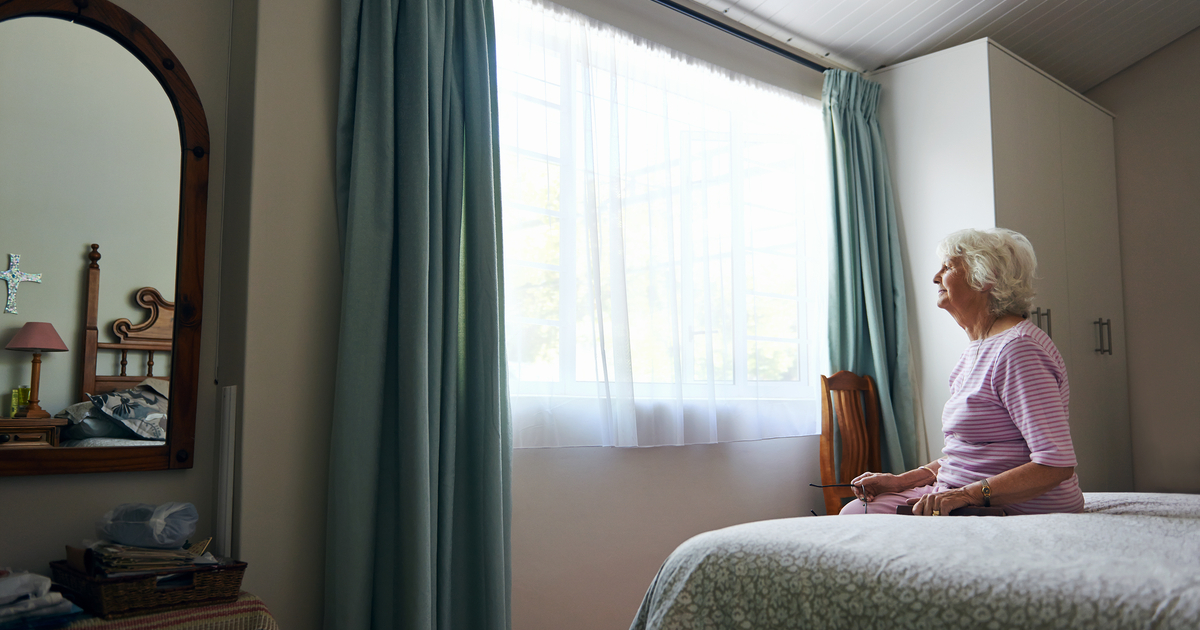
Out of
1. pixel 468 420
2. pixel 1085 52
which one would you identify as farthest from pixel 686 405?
pixel 1085 52

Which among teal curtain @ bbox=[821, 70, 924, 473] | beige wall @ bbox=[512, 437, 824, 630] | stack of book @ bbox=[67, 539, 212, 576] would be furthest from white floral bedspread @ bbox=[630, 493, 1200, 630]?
teal curtain @ bbox=[821, 70, 924, 473]

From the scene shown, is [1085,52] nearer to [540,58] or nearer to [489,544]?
[540,58]

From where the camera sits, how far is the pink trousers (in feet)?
7.24

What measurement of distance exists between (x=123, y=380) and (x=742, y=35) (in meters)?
2.60

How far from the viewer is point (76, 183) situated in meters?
1.82

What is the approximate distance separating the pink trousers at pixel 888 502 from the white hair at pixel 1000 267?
1.90 ft

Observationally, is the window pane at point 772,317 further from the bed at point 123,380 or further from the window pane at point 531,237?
the bed at point 123,380

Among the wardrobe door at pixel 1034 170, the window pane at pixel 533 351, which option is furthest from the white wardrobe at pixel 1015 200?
the window pane at pixel 533 351

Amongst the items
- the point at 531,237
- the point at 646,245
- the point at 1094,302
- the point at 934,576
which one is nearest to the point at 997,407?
the point at 934,576

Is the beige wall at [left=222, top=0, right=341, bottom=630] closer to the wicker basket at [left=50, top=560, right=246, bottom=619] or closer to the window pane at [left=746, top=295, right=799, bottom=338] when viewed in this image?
the wicker basket at [left=50, top=560, right=246, bottom=619]

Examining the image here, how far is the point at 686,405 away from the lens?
2.86m

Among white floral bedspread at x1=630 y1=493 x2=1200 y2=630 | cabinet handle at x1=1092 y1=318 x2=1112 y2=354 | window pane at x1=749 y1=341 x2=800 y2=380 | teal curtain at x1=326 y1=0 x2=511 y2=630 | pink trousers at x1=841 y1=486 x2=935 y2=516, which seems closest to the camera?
white floral bedspread at x1=630 y1=493 x2=1200 y2=630

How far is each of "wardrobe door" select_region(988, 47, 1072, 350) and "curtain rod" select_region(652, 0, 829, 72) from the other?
0.77 meters

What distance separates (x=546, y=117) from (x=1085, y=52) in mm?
3104
